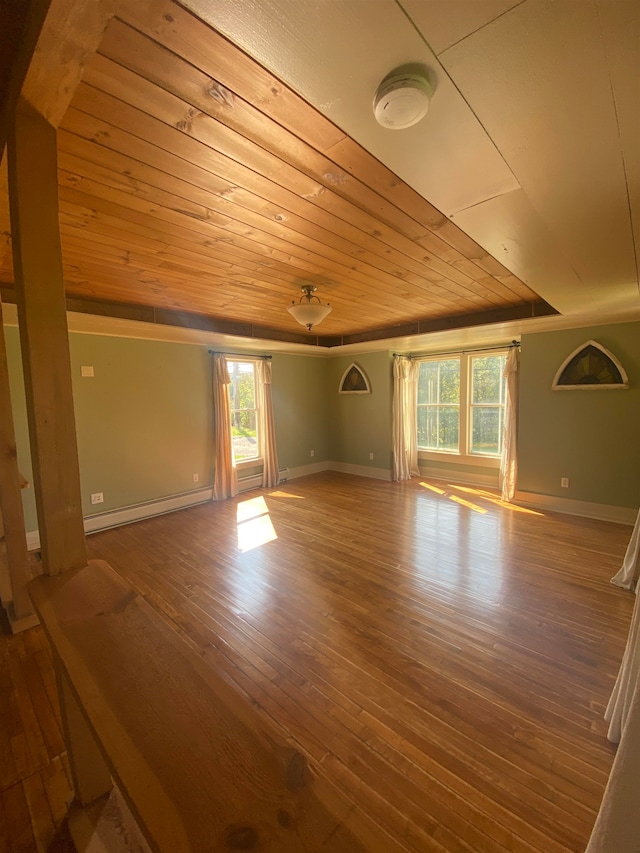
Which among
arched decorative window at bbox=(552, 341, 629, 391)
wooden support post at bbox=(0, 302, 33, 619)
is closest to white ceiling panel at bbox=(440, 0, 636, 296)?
wooden support post at bbox=(0, 302, 33, 619)

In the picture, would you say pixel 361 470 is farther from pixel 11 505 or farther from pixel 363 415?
pixel 11 505

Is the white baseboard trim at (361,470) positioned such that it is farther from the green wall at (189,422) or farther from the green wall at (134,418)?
the green wall at (134,418)

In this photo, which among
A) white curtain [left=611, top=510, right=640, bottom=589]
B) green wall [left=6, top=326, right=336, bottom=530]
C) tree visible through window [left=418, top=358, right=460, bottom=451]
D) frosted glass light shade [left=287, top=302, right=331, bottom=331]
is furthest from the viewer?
tree visible through window [left=418, top=358, right=460, bottom=451]

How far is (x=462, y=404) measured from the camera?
5.52 metres

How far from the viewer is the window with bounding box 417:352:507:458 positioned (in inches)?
205

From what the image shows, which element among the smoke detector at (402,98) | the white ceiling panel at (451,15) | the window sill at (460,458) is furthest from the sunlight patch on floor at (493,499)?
the white ceiling panel at (451,15)

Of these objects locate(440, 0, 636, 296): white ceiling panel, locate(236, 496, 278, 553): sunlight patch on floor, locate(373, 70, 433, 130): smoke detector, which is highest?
locate(440, 0, 636, 296): white ceiling panel

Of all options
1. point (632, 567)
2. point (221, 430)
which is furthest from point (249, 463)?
point (632, 567)

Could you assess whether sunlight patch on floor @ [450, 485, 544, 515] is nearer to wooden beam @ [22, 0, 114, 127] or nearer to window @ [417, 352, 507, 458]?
window @ [417, 352, 507, 458]

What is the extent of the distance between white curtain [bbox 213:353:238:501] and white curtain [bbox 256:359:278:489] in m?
0.66

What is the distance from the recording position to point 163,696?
2.13 feet

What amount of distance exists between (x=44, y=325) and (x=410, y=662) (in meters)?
2.28

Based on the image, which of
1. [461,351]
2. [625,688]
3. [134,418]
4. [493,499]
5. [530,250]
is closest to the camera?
[625,688]

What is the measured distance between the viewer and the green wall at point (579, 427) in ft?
12.2
